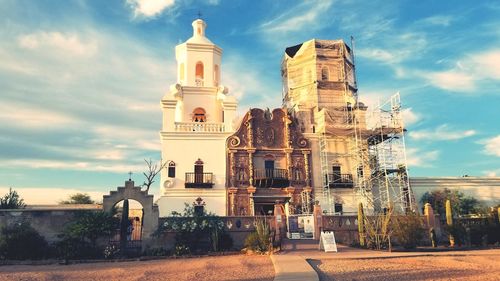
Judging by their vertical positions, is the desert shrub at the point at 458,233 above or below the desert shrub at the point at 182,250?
above

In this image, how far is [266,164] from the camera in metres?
32.3

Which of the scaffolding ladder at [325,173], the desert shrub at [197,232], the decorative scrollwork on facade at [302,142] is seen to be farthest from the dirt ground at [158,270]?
the decorative scrollwork on facade at [302,142]

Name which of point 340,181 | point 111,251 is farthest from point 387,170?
point 111,251

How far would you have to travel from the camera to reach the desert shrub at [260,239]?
1997 centimetres

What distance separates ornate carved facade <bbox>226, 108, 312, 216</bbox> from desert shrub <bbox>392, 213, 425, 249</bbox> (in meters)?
9.50

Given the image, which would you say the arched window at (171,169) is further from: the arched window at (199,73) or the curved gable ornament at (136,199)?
the arched window at (199,73)

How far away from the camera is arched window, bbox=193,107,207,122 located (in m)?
34.4

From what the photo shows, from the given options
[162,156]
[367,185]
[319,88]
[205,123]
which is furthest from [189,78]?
[367,185]

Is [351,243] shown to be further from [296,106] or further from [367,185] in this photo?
[296,106]

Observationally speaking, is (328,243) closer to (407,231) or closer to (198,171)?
(407,231)

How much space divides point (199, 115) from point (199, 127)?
2.61 m

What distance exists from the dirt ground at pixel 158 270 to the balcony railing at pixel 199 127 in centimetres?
1459

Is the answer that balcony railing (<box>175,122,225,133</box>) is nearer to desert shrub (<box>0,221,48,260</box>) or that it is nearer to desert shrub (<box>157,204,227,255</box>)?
desert shrub (<box>157,204,227,255</box>)

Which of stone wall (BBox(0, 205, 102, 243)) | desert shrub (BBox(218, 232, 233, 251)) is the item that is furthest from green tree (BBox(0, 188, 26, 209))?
desert shrub (BBox(218, 232, 233, 251))
